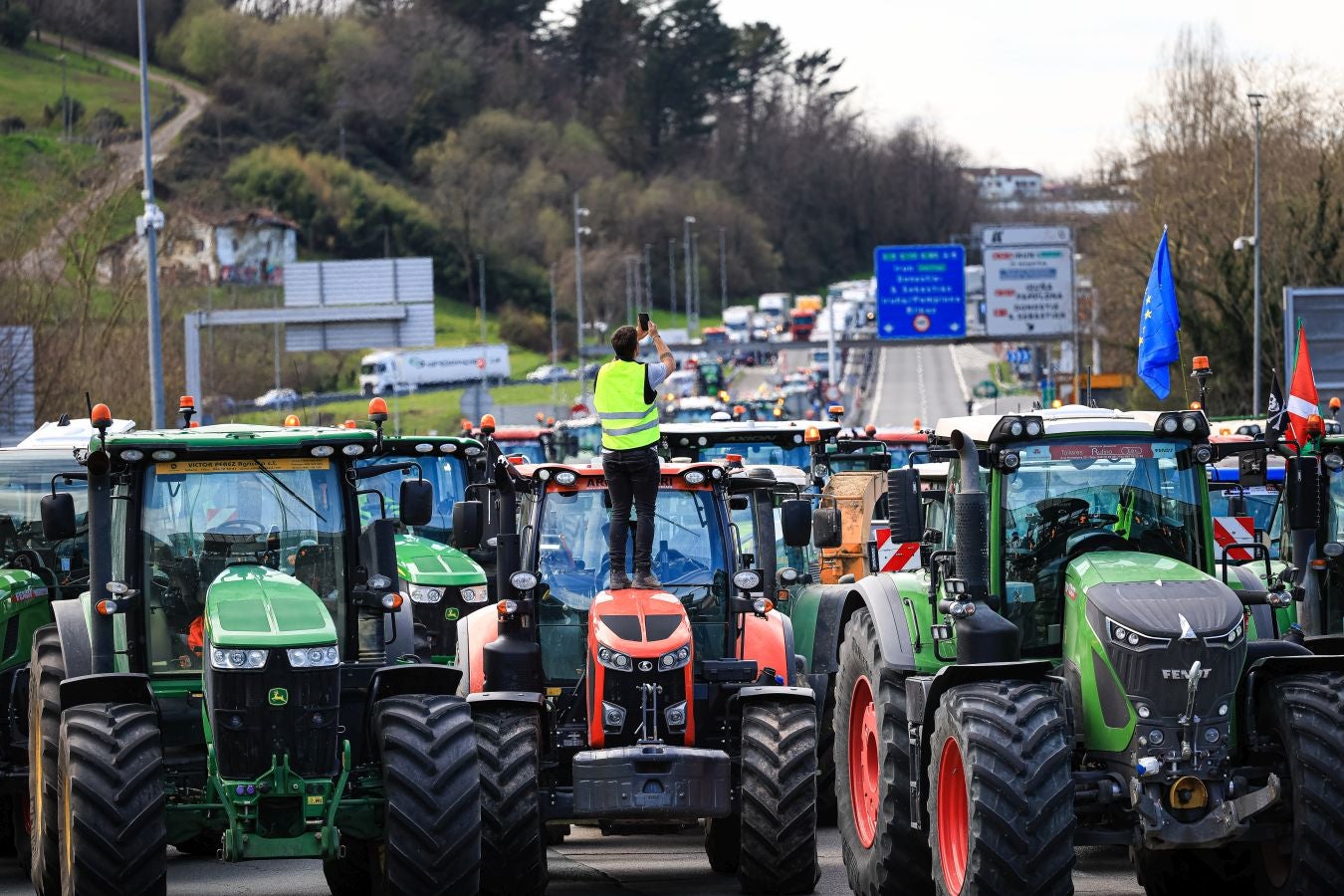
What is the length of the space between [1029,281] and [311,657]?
149 feet

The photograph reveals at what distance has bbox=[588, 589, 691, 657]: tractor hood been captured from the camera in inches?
471

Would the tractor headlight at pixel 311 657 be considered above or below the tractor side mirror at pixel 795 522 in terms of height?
below

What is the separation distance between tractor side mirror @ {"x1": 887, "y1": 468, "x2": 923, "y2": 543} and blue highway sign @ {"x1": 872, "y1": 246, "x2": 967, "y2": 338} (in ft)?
147

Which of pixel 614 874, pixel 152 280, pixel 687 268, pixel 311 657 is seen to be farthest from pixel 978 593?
pixel 687 268

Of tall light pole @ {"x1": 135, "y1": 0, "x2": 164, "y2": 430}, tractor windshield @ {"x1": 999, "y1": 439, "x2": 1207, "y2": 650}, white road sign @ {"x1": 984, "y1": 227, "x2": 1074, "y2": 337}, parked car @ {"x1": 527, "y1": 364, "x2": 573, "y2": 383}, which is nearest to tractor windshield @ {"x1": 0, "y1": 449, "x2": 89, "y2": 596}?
tractor windshield @ {"x1": 999, "y1": 439, "x2": 1207, "y2": 650}

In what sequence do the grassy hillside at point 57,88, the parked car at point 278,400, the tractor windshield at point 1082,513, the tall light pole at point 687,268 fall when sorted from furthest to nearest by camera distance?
the tall light pole at point 687,268
the grassy hillside at point 57,88
the parked car at point 278,400
the tractor windshield at point 1082,513

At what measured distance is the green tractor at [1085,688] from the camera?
9539mm

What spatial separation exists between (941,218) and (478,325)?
38.0m

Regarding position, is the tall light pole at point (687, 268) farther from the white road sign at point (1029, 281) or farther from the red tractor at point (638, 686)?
the red tractor at point (638, 686)

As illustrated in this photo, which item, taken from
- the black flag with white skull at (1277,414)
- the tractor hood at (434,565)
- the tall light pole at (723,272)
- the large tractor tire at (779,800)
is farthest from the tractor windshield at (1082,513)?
the tall light pole at (723,272)

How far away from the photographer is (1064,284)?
53938 mm

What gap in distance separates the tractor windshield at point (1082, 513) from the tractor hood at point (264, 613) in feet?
11.3

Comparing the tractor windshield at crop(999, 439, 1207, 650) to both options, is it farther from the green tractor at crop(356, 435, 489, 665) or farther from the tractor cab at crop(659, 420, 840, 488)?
the tractor cab at crop(659, 420, 840, 488)

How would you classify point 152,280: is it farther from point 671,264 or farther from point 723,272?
point 723,272
